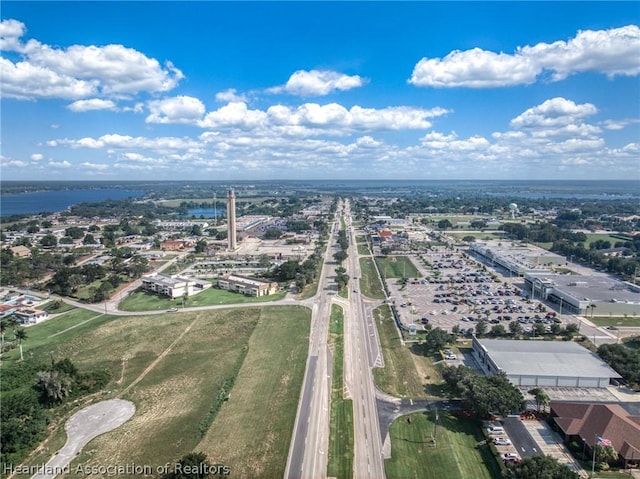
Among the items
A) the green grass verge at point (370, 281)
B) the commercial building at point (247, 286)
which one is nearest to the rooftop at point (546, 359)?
the green grass verge at point (370, 281)

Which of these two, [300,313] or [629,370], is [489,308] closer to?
[629,370]

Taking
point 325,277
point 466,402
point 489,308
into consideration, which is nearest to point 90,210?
point 325,277

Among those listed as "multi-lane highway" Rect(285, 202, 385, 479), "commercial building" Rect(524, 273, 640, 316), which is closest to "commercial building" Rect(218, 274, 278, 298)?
"multi-lane highway" Rect(285, 202, 385, 479)

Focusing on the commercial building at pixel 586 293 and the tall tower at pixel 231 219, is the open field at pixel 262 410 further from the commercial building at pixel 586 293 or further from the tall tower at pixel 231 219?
the tall tower at pixel 231 219

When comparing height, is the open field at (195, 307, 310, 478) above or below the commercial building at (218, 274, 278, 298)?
below

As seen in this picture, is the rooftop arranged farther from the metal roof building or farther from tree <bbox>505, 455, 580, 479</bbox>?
tree <bbox>505, 455, 580, 479</bbox>

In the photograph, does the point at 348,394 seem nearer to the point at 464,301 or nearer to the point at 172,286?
the point at 464,301
